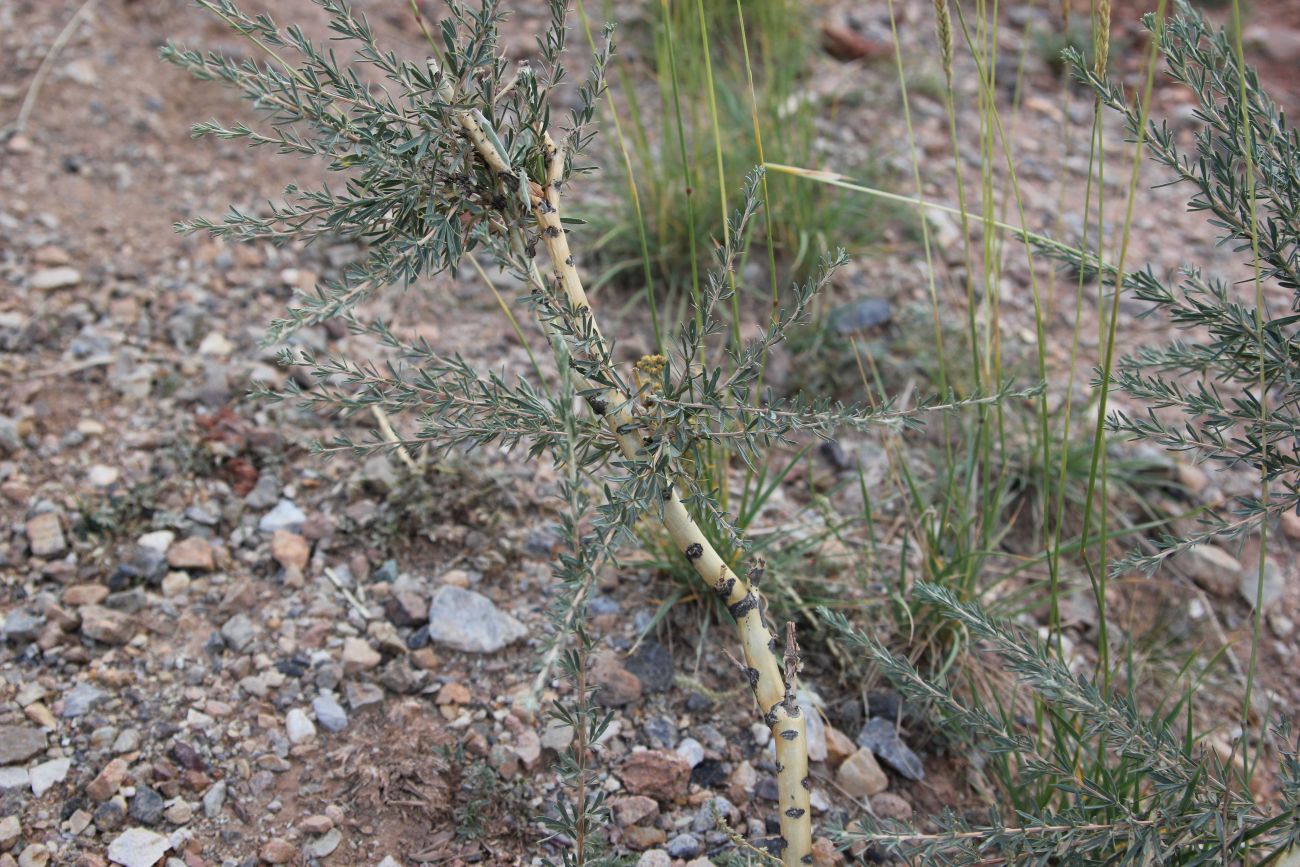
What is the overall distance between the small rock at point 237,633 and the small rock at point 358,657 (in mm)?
195

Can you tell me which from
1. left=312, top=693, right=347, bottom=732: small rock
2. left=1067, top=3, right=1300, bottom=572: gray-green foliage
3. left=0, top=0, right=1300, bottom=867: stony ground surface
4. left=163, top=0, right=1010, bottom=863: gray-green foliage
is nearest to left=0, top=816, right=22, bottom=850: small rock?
left=0, top=0, right=1300, bottom=867: stony ground surface

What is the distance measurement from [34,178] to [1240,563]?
3.66 metres

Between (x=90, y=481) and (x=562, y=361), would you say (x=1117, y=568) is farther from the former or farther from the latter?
(x=90, y=481)

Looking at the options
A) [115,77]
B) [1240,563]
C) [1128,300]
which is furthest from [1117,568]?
[115,77]

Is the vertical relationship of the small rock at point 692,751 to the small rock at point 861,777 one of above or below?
above

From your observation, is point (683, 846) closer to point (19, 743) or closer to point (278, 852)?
point (278, 852)

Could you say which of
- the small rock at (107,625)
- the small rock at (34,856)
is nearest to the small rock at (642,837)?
the small rock at (34,856)

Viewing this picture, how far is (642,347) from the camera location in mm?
2896

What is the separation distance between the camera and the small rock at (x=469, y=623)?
215 centimetres

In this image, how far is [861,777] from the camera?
6.62 ft

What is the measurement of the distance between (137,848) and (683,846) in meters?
0.92

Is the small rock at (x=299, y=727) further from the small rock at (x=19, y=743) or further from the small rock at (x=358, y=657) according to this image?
the small rock at (x=19, y=743)

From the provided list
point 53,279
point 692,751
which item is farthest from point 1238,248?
point 53,279

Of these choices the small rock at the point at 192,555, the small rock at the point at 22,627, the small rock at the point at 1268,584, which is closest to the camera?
the small rock at the point at 22,627
